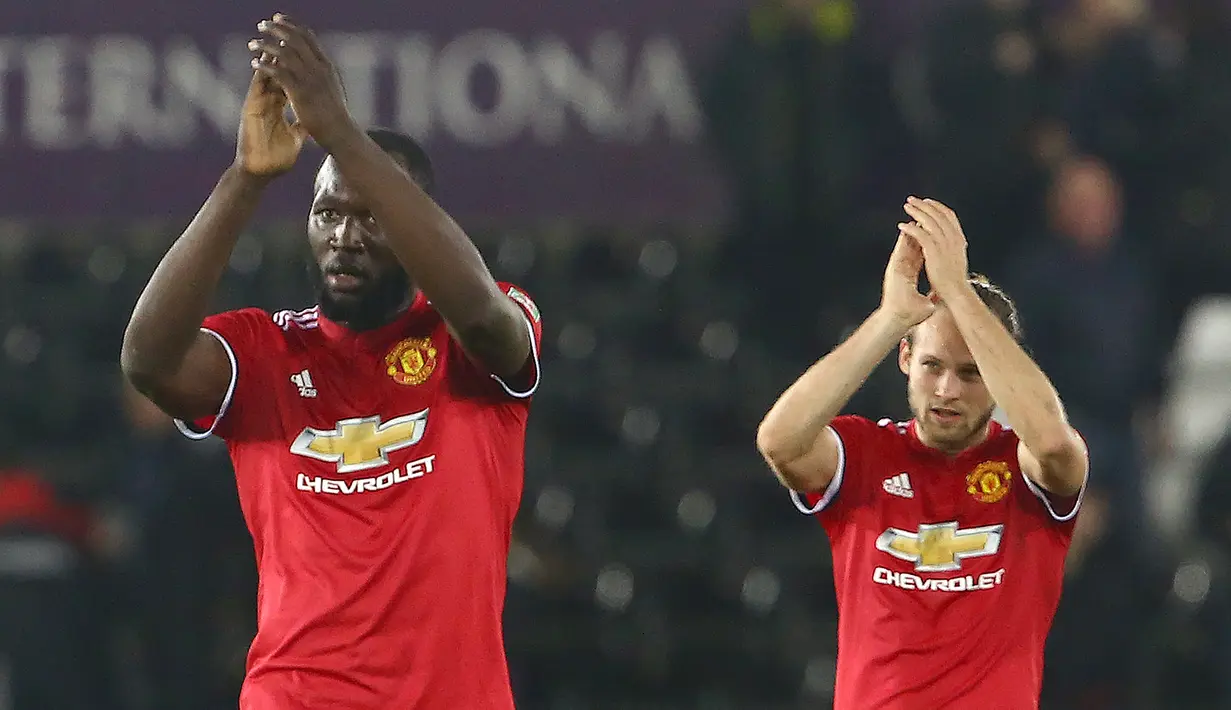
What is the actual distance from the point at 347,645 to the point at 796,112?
5136 millimetres

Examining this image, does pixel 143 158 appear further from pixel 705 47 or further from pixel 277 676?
pixel 277 676

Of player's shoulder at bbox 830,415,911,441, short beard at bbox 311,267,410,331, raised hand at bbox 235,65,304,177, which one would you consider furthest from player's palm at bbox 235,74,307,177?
player's shoulder at bbox 830,415,911,441

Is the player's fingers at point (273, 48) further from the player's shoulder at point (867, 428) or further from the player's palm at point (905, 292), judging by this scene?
the player's shoulder at point (867, 428)

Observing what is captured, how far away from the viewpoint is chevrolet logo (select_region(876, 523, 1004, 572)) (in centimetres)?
448

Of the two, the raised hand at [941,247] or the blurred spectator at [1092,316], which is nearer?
the raised hand at [941,247]

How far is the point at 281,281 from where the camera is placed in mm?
9172

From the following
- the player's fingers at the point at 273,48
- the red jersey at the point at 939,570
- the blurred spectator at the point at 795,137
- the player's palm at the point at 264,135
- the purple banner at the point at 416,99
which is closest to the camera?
the player's fingers at the point at 273,48

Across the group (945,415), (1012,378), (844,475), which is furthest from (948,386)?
(844,475)

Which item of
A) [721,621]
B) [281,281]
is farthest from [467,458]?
[281,281]

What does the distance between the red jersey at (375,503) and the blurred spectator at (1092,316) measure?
14.0 ft

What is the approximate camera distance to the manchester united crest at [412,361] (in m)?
4.18

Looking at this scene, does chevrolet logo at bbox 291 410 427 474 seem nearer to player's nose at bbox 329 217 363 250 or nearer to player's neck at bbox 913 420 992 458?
player's nose at bbox 329 217 363 250

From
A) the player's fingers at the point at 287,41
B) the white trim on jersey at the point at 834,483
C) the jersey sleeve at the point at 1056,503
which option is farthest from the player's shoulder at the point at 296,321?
the jersey sleeve at the point at 1056,503

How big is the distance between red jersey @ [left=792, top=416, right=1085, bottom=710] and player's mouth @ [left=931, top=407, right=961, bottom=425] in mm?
131
